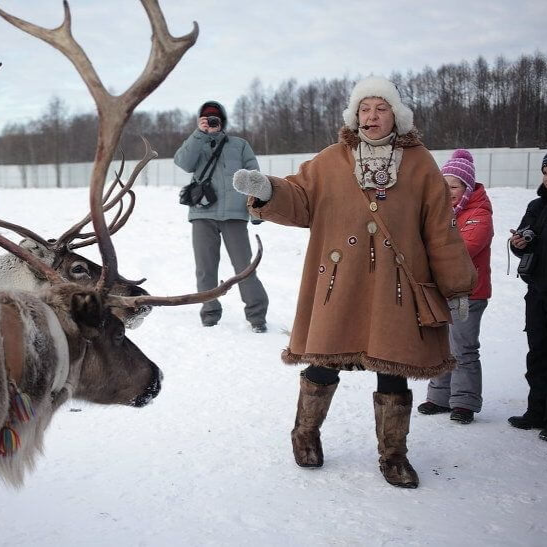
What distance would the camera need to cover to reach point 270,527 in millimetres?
2594

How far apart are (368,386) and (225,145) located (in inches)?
111

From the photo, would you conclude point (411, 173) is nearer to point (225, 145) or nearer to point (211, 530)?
point (211, 530)

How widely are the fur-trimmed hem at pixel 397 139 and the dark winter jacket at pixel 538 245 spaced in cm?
121

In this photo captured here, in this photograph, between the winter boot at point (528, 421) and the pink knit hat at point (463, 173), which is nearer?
the winter boot at point (528, 421)

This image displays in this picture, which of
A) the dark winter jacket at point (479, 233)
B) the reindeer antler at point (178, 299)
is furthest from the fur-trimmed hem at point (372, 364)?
the dark winter jacket at point (479, 233)

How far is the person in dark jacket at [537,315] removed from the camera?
3.78 meters

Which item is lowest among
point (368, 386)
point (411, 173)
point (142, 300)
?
point (368, 386)

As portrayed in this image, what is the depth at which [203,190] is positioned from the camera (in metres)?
5.85

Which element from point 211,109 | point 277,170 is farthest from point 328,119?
point 211,109

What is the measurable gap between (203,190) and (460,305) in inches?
134

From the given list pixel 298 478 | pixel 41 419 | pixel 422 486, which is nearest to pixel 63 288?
pixel 41 419

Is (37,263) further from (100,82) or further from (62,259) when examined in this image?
(62,259)

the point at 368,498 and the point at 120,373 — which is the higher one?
the point at 120,373

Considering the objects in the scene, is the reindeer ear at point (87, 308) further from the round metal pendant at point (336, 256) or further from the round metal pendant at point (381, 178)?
the round metal pendant at point (381, 178)
